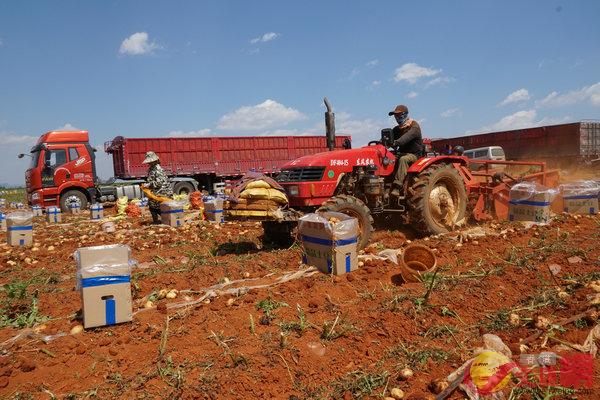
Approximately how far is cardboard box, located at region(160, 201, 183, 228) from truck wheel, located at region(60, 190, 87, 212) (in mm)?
8511

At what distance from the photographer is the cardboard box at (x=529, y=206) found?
7.29 meters

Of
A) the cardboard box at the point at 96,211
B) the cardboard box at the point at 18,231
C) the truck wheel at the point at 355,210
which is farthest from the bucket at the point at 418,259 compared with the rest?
the cardboard box at the point at 96,211

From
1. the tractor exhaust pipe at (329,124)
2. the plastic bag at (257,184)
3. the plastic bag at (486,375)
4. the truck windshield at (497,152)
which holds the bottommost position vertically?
the plastic bag at (486,375)

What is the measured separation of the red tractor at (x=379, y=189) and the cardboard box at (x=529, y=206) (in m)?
0.52

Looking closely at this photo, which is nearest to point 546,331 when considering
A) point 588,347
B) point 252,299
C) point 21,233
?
point 588,347

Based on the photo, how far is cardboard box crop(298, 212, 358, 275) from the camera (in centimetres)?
473

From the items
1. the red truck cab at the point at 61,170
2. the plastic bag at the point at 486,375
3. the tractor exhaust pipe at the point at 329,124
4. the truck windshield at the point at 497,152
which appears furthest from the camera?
the truck windshield at the point at 497,152

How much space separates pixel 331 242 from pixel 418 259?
114cm

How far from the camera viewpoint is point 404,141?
696cm

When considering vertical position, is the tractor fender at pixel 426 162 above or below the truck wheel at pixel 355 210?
above

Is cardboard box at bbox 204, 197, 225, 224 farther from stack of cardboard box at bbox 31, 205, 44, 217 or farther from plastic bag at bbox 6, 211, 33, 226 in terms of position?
stack of cardboard box at bbox 31, 205, 44, 217

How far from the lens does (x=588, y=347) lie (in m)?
2.75

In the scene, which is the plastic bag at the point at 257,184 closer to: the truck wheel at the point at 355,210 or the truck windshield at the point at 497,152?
the truck wheel at the point at 355,210

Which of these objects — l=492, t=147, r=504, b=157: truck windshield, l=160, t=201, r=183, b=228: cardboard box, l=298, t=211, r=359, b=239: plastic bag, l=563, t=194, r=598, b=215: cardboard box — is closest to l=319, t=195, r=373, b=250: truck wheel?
l=298, t=211, r=359, b=239: plastic bag
